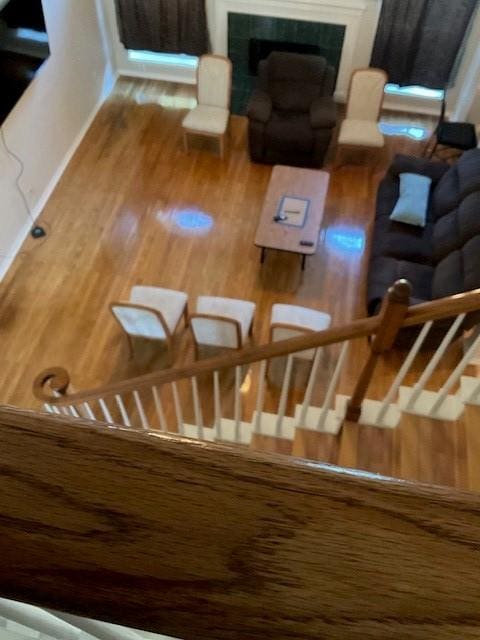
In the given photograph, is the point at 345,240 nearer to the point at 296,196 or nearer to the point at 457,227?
the point at 296,196

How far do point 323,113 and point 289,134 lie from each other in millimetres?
384

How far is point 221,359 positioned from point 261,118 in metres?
3.71

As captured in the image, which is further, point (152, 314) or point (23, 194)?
point (23, 194)

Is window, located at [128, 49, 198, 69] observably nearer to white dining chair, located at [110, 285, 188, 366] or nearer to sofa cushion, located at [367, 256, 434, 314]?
white dining chair, located at [110, 285, 188, 366]

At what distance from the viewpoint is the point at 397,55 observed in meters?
5.66

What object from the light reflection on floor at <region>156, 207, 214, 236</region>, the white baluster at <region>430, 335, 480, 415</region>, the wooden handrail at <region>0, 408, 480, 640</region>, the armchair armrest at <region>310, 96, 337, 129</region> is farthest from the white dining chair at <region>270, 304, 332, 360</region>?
the wooden handrail at <region>0, 408, 480, 640</region>

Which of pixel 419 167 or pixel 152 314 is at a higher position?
pixel 419 167

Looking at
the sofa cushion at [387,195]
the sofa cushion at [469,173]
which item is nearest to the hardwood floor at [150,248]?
the sofa cushion at [387,195]

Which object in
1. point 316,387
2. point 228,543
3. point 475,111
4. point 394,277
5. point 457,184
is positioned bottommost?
point 228,543

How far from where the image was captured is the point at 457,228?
431 centimetres

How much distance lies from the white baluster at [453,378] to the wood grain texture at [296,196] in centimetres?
222

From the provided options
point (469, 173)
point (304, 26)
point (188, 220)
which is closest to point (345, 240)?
point (469, 173)

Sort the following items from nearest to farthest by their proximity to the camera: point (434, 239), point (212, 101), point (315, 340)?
point (315, 340) → point (434, 239) → point (212, 101)

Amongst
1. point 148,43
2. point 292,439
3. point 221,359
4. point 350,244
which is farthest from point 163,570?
point 148,43
